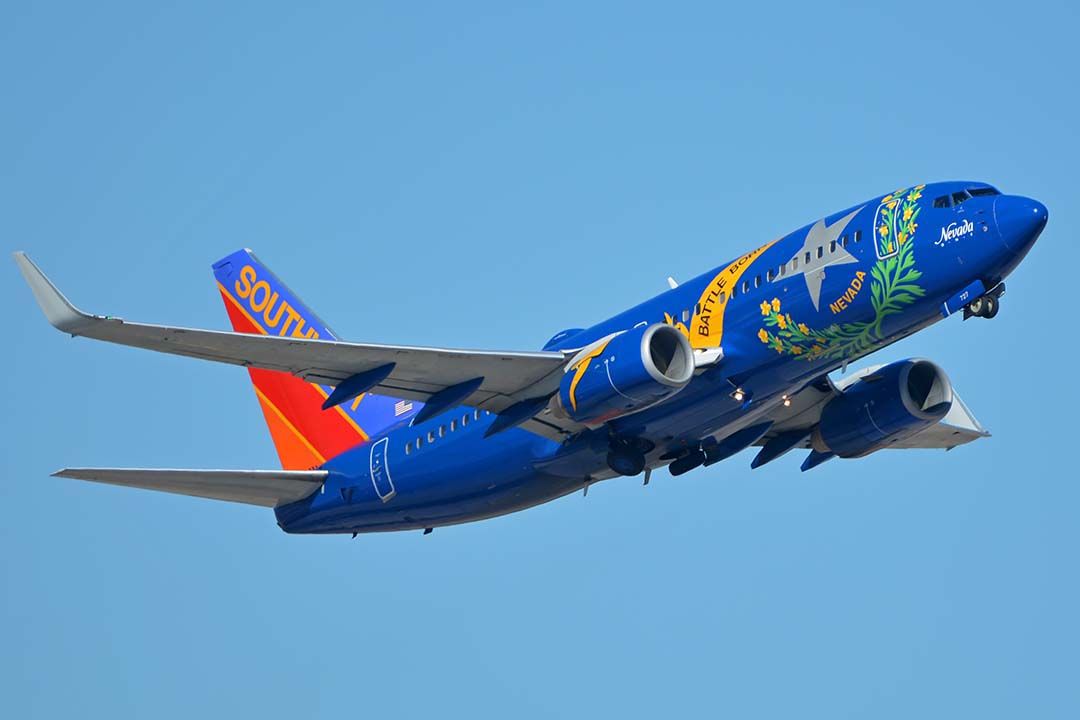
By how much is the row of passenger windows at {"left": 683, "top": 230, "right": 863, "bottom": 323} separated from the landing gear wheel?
369 centimetres

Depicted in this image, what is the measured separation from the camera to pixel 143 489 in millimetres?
39969

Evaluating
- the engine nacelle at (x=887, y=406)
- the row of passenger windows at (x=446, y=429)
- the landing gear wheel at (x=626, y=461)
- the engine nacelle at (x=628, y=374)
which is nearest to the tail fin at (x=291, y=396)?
the row of passenger windows at (x=446, y=429)

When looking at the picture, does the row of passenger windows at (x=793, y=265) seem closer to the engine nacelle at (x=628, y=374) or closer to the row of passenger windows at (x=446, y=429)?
the engine nacelle at (x=628, y=374)

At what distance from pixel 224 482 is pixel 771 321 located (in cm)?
1405

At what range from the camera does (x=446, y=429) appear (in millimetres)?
41969

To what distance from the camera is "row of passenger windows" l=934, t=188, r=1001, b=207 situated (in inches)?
1411

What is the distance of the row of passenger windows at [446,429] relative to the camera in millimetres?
41562

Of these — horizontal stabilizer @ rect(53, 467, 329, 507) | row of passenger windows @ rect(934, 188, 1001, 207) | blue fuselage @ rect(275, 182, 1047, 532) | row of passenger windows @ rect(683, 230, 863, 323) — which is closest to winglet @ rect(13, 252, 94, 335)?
horizontal stabilizer @ rect(53, 467, 329, 507)

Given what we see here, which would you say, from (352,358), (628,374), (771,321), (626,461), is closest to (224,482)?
(352,358)

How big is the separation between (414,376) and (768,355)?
768 centimetres

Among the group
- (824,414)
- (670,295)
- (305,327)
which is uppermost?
(305,327)

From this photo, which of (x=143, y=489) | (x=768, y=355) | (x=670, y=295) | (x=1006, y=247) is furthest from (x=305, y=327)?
(x=1006, y=247)

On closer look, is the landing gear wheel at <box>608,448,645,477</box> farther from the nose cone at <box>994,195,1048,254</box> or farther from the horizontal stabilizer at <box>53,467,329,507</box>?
the nose cone at <box>994,195,1048,254</box>

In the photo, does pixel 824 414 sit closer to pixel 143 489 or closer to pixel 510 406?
pixel 510 406
